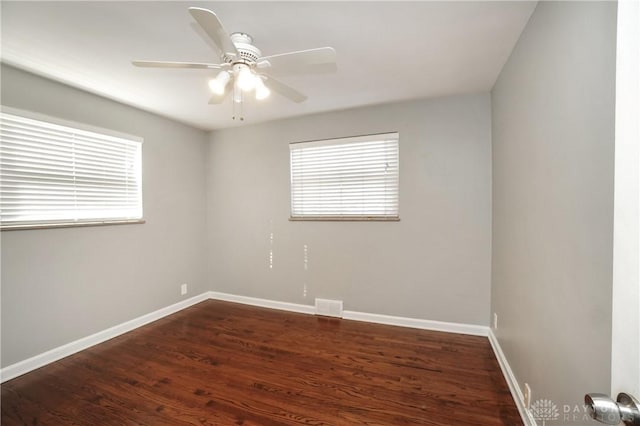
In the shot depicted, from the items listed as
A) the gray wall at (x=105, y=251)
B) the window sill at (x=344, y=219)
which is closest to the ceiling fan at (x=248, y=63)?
the gray wall at (x=105, y=251)

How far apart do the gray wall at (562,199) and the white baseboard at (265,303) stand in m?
2.15

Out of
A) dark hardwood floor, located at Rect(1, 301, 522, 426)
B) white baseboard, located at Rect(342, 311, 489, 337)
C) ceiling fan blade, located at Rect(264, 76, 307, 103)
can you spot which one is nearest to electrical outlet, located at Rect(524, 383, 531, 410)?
dark hardwood floor, located at Rect(1, 301, 522, 426)

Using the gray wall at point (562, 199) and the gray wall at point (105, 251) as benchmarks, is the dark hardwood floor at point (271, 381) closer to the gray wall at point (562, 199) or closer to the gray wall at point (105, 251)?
the gray wall at point (105, 251)

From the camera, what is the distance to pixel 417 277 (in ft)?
9.39

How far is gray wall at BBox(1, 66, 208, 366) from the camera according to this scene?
6.91 feet

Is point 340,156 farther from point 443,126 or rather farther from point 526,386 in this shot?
point 526,386

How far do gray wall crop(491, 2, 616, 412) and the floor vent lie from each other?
1713 millimetres

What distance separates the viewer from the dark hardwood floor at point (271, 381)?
167 centimetres

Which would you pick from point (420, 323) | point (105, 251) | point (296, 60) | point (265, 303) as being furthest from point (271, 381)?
point (296, 60)

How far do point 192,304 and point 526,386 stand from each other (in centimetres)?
371

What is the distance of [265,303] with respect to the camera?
357 cm

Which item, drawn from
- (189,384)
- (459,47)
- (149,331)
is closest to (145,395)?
(189,384)

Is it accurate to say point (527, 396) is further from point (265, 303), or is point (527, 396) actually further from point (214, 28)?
point (265, 303)

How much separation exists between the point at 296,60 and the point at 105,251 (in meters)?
2.71
